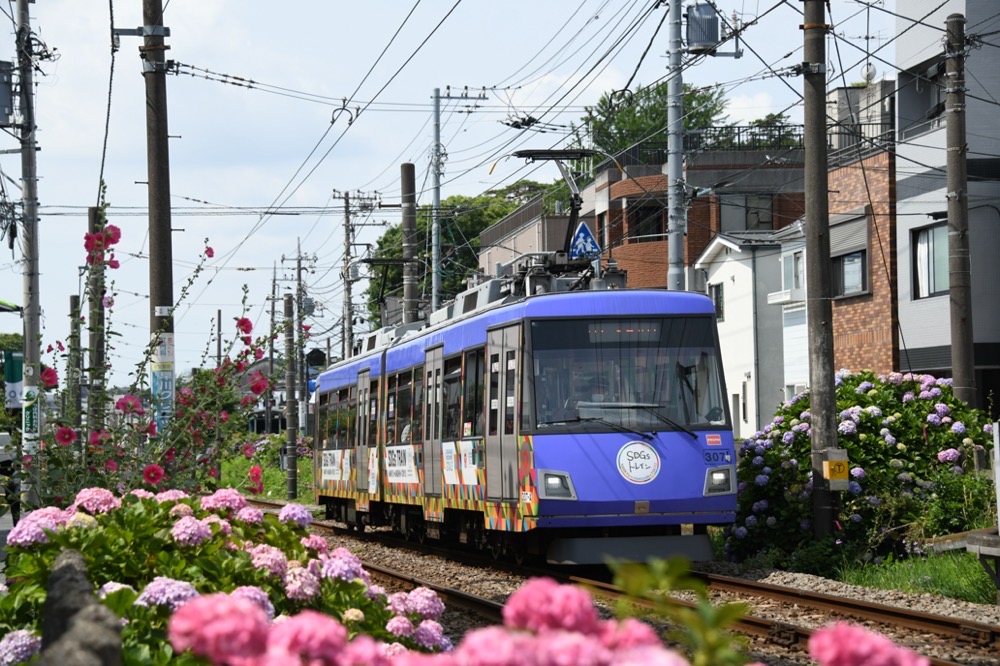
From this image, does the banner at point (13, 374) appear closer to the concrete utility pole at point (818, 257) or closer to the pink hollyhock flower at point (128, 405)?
the pink hollyhock flower at point (128, 405)

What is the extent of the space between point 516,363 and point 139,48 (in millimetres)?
5509

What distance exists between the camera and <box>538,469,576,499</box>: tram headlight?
14.6 meters

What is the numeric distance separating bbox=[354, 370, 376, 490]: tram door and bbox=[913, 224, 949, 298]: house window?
1511 cm

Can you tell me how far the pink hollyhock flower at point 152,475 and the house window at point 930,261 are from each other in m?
26.1

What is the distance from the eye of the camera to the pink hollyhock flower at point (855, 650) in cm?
242

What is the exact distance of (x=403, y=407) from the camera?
820 inches

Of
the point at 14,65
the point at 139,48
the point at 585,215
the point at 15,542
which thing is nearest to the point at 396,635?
the point at 15,542

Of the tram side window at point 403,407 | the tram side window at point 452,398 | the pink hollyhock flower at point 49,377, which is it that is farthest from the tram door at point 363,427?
the pink hollyhock flower at point 49,377

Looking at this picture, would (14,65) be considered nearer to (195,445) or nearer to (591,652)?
(195,445)

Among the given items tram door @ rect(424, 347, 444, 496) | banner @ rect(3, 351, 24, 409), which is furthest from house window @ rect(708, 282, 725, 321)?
tram door @ rect(424, 347, 444, 496)

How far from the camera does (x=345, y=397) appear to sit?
25.7 meters

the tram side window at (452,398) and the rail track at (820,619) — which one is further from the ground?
the tram side window at (452,398)

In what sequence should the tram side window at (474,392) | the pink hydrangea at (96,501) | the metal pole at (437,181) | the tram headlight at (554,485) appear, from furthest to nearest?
the metal pole at (437,181) < the tram side window at (474,392) < the tram headlight at (554,485) < the pink hydrangea at (96,501)

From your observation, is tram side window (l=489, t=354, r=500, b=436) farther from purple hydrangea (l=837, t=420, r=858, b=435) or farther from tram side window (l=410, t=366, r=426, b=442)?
purple hydrangea (l=837, t=420, r=858, b=435)
